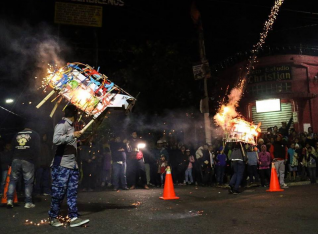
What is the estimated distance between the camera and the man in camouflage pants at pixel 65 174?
5.77 m

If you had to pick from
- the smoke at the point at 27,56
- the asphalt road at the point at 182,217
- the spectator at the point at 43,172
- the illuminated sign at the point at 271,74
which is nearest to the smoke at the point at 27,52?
the smoke at the point at 27,56

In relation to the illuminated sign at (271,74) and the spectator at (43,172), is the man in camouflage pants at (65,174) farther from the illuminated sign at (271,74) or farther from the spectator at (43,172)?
the illuminated sign at (271,74)

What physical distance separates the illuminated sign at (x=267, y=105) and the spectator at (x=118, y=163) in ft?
48.3

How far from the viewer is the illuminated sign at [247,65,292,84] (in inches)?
938

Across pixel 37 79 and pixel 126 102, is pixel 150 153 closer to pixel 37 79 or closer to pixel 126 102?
pixel 37 79

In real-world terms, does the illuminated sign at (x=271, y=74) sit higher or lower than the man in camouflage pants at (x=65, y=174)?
higher

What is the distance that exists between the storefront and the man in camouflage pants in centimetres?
2009

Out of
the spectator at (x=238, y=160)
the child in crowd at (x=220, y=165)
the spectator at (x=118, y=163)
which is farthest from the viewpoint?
the child in crowd at (x=220, y=165)

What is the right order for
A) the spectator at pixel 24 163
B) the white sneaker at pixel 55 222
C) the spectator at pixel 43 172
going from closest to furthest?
the white sneaker at pixel 55 222 → the spectator at pixel 24 163 → the spectator at pixel 43 172

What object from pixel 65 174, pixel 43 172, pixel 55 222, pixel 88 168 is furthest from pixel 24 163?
pixel 88 168

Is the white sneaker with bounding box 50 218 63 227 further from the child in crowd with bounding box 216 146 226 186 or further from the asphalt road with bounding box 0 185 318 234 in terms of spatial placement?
the child in crowd with bounding box 216 146 226 186

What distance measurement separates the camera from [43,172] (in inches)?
440

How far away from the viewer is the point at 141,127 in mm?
19094

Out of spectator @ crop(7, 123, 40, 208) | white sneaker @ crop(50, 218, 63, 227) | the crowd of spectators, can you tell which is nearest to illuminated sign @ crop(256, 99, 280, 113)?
the crowd of spectators
